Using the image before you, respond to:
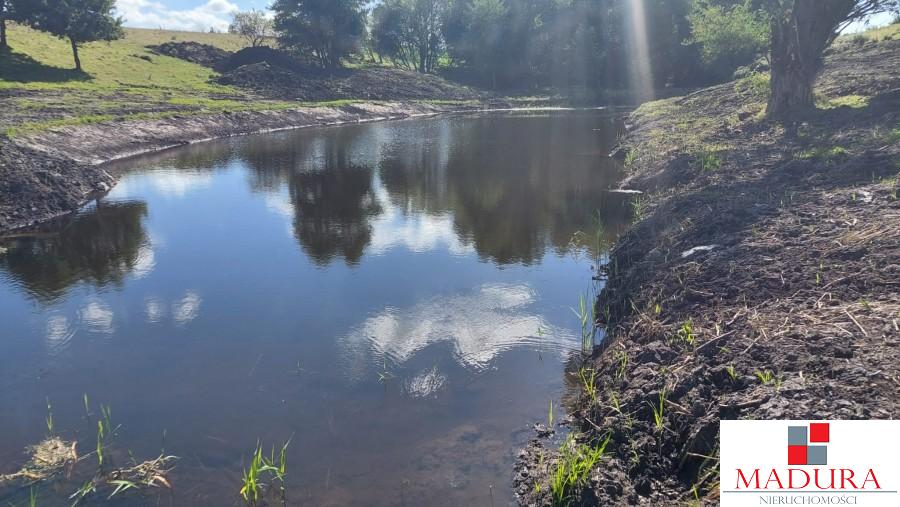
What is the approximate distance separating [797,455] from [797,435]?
8.4 inches

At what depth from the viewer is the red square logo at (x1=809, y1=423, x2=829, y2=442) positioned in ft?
18.9

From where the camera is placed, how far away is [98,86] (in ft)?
165

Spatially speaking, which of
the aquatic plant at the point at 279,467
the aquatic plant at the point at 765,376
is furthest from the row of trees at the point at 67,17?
the aquatic plant at the point at 765,376

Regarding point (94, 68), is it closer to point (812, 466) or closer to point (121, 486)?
point (121, 486)

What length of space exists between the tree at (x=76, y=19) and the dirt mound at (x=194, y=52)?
1510 centimetres

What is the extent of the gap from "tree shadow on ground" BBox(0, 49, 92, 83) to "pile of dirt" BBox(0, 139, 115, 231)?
109ft

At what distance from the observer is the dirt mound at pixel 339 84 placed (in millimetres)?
64625

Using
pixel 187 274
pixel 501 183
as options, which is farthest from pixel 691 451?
pixel 501 183

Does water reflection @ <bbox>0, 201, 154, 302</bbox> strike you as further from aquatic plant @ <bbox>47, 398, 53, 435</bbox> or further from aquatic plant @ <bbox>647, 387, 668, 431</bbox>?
aquatic plant @ <bbox>647, 387, 668, 431</bbox>

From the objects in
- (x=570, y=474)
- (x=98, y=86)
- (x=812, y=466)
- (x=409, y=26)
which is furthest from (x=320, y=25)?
(x=812, y=466)

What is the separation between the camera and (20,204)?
20.8 metres

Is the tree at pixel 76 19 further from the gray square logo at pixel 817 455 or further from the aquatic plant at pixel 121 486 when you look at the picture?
the gray square logo at pixel 817 455

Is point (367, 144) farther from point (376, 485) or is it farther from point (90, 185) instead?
point (376, 485)

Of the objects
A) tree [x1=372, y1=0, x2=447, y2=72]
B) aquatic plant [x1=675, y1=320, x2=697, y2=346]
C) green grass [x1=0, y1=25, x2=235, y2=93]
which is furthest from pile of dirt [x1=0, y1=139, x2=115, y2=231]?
tree [x1=372, y1=0, x2=447, y2=72]
